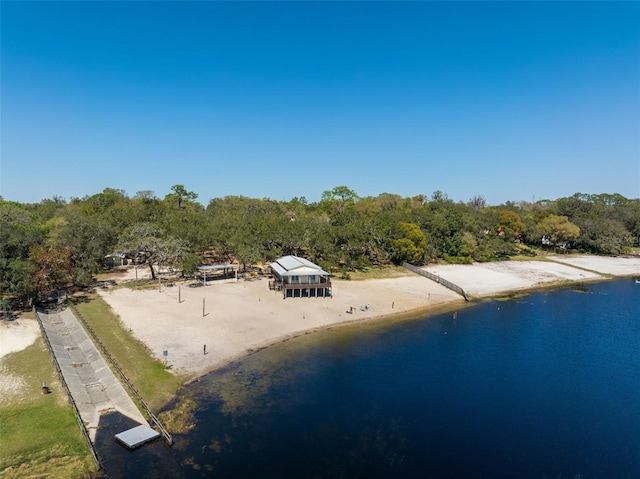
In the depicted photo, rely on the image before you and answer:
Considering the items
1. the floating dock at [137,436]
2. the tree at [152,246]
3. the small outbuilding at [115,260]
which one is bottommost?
the floating dock at [137,436]

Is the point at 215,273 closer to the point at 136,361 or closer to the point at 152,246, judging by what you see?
the point at 152,246

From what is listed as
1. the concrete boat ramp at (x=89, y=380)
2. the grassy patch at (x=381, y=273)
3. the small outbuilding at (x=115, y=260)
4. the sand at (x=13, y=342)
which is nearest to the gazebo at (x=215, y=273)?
the small outbuilding at (x=115, y=260)

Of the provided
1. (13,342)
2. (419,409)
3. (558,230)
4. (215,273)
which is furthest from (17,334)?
(558,230)

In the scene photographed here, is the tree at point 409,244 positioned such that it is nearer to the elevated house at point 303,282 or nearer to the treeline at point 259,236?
the treeline at point 259,236

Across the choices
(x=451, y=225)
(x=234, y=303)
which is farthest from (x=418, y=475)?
(x=451, y=225)

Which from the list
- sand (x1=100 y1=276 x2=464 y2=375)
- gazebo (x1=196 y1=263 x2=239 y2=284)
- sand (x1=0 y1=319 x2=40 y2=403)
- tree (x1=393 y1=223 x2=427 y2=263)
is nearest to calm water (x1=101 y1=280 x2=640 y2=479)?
sand (x1=100 y1=276 x2=464 y2=375)
